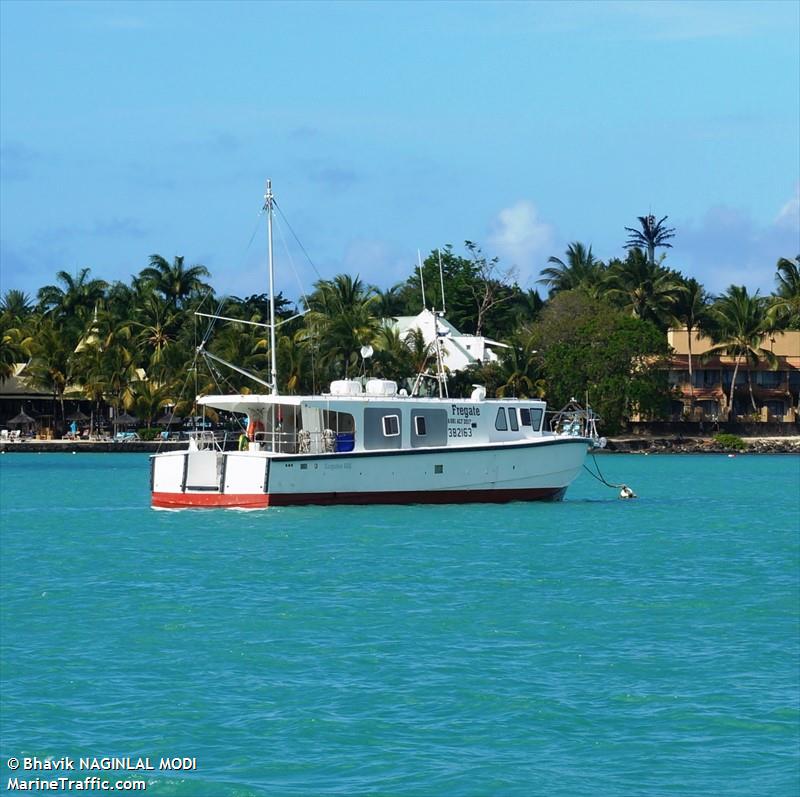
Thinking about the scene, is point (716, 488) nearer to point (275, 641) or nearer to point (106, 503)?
point (106, 503)

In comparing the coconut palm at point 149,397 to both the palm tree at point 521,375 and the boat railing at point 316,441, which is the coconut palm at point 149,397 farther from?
the boat railing at point 316,441

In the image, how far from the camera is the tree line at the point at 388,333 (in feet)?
276

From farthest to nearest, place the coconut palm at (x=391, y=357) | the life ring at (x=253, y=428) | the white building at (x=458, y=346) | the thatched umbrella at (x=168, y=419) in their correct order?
the thatched umbrella at (x=168, y=419) < the white building at (x=458, y=346) < the coconut palm at (x=391, y=357) < the life ring at (x=253, y=428)

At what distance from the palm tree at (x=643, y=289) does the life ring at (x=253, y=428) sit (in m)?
54.5

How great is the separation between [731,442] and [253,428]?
5528 cm

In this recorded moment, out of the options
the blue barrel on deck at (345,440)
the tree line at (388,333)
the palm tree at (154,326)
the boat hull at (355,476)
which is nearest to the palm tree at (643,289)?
the tree line at (388,333)

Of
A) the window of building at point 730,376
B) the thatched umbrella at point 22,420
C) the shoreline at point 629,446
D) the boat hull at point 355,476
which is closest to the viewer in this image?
the boat hull at point 355,476

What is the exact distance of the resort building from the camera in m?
96.1

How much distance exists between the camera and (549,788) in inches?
570

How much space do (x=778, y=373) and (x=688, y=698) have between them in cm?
8292

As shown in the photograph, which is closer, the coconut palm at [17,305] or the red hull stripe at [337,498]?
the red hull stripe at [337,498]

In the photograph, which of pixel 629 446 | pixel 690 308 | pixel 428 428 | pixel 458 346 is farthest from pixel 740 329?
pixel 428 428

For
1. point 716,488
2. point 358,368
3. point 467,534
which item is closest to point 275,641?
point 467,534

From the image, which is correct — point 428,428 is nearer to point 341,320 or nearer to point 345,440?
point 345,440
